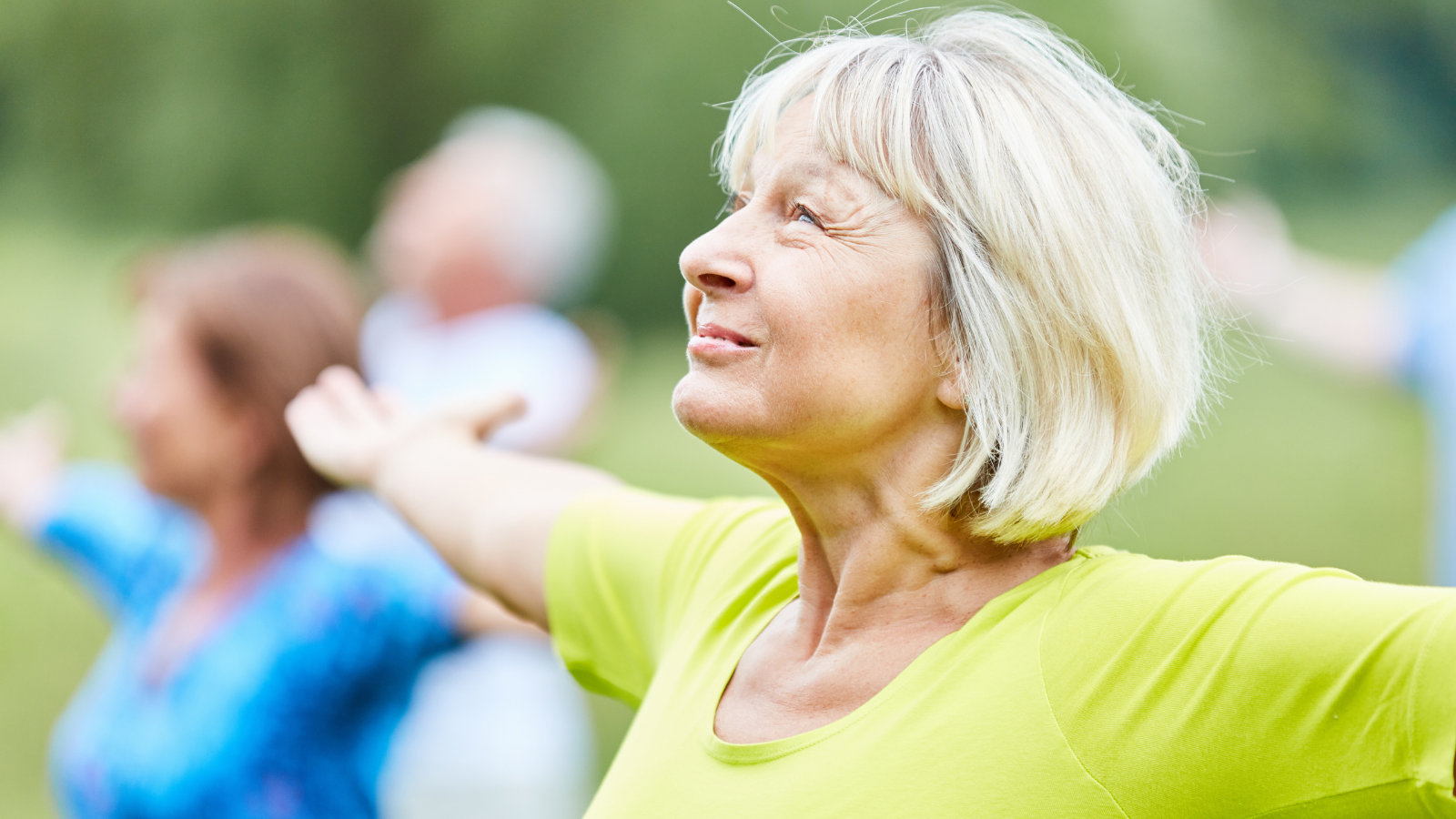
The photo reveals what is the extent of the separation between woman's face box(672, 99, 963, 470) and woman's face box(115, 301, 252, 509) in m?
1.57

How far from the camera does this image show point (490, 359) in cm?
348

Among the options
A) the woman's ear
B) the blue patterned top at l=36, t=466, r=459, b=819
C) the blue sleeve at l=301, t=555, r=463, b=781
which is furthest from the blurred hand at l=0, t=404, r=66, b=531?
the woman's ear

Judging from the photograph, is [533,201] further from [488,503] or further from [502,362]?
[488,503]

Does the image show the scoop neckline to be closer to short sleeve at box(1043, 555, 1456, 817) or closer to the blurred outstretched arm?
short sleeve at box(1043, 555, 1456, 817)

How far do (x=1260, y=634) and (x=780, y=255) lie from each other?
440 millimetres

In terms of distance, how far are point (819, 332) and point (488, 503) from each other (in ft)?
1.89

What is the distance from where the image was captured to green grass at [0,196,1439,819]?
15.9ft

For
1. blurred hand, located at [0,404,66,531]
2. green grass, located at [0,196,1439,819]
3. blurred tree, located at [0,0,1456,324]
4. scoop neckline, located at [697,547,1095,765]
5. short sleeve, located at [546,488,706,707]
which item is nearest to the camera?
scoop neckline, located at [697,547,1095,765]

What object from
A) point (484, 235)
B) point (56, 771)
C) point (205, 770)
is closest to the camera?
point (205, 770)

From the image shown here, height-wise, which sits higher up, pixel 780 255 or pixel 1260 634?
pixel 780 255

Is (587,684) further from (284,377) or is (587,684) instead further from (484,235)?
(484,235)

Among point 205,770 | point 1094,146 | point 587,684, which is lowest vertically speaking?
point 205,770

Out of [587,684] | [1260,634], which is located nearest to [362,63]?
[587,684]

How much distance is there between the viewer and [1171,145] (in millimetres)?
1076
